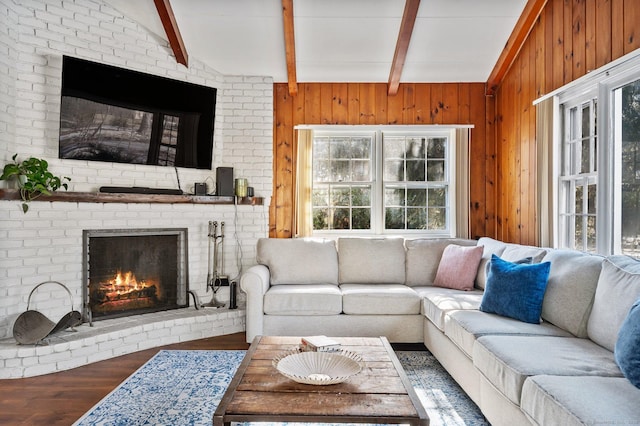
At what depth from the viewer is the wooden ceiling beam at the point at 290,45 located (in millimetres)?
3809

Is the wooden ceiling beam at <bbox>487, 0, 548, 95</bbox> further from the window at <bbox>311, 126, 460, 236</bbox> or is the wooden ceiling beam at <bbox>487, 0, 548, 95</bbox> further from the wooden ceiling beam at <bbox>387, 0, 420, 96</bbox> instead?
the wooden ceiling beam at <bbox>387, 0, 420, 96</bbox>

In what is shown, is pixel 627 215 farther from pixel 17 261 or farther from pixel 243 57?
pixel 17 261

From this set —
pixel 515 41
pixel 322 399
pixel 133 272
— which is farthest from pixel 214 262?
pixel 515 41

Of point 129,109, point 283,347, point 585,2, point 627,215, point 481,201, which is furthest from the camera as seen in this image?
point 481,201

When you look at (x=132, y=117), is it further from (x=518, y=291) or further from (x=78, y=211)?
(x=518, y=291)

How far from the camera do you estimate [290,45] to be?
420 centimetres

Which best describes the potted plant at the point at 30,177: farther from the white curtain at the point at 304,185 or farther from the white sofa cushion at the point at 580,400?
the white sofa cushion at the point at 580,400

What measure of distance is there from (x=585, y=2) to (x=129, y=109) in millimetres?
3719

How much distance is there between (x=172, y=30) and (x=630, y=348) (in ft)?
12.8

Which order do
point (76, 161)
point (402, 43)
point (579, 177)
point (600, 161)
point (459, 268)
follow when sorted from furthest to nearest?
point (402, 43) → point (459, 268) → point (76, 161) → point (579, 177) → point (600, 161)

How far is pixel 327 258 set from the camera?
4.23m

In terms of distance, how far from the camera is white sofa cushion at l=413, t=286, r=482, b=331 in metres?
3.10

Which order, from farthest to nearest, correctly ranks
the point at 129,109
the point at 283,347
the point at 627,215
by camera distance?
the point at 129,109 < the point at 627,215 < the point at 283,347

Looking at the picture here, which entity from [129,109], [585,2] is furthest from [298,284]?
[585,2]
